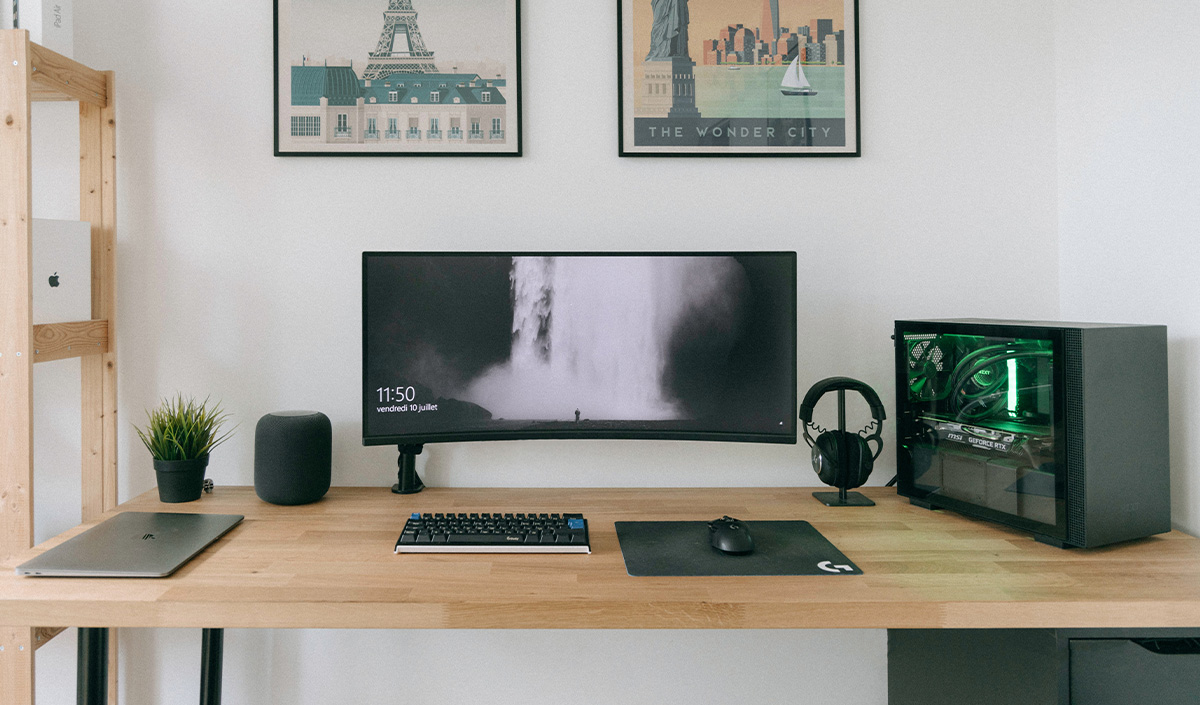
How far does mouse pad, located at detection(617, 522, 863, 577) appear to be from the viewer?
106 centimetres

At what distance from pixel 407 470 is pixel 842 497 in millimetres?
977

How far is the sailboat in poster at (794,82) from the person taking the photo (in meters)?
1.61

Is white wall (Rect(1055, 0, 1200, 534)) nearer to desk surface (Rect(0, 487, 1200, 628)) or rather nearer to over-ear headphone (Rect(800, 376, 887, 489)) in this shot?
desk surface (Rect(0, 487, 1200, 628))

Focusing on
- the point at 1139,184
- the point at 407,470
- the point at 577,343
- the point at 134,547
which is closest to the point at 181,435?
the point at 134,547

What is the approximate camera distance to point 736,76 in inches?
63.4

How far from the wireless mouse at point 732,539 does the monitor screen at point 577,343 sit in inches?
11.6

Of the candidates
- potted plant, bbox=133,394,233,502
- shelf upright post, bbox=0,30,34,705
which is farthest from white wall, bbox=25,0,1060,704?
shelf upright post, bbox=0,30,34,705

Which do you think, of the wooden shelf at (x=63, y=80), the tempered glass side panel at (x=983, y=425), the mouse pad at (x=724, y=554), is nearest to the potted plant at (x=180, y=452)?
the wooden shelf at (x=63, y=80)

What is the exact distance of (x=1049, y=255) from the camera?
1.65m

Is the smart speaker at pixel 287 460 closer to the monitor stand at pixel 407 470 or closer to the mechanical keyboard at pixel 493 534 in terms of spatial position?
the monitor stand at pixel 407 470

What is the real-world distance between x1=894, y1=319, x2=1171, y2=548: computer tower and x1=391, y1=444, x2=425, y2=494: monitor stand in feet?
3.78

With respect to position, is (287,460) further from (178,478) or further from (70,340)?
(70,340)

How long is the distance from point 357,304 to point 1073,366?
148 cm

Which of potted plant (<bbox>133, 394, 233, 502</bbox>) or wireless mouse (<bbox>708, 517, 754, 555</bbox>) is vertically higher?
potted plant (<bbox>133, 394, 233, 502</bbox>)
